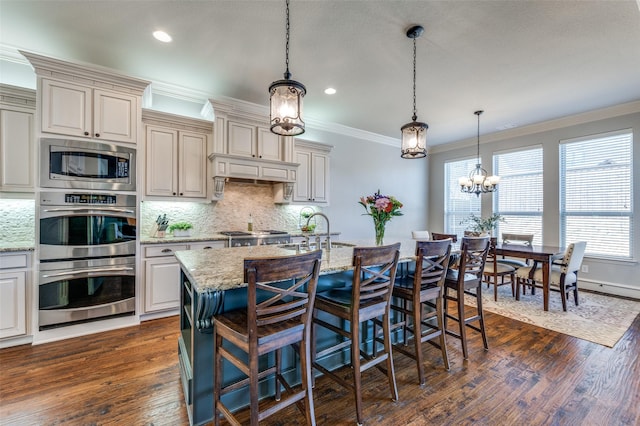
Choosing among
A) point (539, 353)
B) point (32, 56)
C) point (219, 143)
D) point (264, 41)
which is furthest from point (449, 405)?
point (32, 56)

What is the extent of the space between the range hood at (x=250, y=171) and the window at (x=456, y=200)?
13.7ft

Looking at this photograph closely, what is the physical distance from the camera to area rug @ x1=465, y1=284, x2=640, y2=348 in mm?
3064

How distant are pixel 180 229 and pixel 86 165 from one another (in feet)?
4.13

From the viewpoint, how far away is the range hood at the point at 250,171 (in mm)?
3822

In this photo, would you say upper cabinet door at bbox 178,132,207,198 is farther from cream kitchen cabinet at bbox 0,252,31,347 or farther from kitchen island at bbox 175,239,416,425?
kitchen island at bbox 175,239,416,425

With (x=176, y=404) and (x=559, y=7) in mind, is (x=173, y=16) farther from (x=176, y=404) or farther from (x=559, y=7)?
(x=559, y=7)

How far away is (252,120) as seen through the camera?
410 cm

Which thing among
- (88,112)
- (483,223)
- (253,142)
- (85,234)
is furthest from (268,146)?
(483,223)

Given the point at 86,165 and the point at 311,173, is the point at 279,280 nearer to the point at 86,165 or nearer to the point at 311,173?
the point at 86,165

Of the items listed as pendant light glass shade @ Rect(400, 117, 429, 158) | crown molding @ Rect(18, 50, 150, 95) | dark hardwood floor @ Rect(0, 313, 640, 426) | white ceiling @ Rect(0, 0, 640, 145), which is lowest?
dark hardwood floor @ Rect(0, 313, 640, 426)

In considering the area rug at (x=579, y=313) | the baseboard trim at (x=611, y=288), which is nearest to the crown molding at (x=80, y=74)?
the area rug at (x=579, y=313)

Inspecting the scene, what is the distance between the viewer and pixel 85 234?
290cm

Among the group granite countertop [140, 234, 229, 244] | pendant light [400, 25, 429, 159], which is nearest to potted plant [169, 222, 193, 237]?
granite countertop [140, 234, 229, 244]

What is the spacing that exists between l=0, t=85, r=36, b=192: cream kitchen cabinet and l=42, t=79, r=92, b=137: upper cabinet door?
13.6 inches
